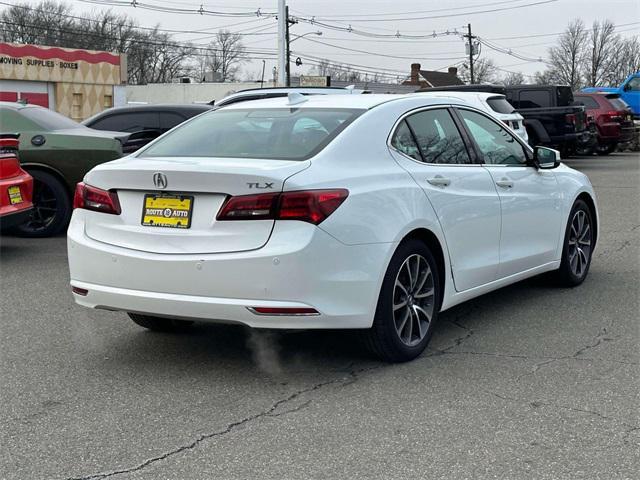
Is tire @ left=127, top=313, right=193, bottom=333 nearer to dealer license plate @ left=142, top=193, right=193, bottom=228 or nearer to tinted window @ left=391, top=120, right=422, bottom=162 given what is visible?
dealer license plate @ left=142, top=193, right=193, bottom=228

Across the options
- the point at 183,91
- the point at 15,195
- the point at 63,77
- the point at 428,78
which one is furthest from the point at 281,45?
the point at 428,78

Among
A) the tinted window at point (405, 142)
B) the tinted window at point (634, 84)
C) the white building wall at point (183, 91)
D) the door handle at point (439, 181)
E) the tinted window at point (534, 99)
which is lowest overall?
the door handle at point (439, 181)

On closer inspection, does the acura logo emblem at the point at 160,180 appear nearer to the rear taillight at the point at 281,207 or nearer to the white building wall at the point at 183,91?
the rear taillight at the point at 281,207

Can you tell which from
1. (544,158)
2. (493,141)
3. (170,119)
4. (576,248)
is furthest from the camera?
(170,119)

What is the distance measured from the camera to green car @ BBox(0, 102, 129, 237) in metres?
9.73

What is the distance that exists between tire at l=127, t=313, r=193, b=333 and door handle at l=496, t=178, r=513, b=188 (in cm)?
237

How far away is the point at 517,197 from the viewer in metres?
5.99

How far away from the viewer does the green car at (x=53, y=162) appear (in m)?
9.73

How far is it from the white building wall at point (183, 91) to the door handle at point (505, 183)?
5306 cm

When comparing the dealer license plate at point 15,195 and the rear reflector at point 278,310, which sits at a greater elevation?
the dealer license plate at point 15,195

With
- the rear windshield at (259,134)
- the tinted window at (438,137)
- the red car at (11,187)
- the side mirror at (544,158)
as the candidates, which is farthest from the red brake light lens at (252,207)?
the red car at (11,187)

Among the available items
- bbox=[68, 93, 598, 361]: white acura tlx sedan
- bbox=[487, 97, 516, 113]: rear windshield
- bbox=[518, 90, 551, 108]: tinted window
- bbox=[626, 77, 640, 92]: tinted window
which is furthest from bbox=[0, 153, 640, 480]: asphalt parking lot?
bbox=[626, 77, 640, 92]: tinted window

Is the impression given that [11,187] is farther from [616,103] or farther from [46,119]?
[616,103]

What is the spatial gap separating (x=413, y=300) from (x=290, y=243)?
3.50 ft
